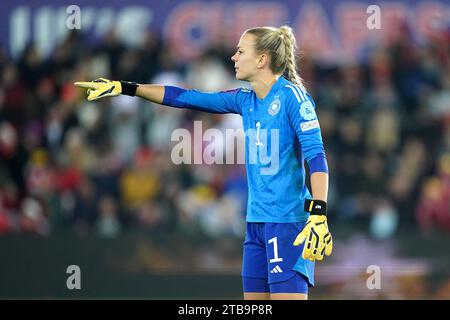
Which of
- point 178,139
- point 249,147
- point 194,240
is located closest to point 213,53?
point 178,139

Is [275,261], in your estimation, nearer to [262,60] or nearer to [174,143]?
[262,60]

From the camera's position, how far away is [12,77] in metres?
11.4

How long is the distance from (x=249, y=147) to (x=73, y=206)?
547 cm

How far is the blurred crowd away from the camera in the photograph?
34.8 feet

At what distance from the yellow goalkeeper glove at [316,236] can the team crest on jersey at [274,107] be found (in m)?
0.58

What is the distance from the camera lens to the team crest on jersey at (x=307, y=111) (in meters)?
5.18

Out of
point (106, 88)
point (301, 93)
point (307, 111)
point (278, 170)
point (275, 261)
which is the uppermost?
point (106, 88)

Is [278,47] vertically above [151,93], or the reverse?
[278,47]

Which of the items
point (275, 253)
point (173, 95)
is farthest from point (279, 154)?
point (173, 95)

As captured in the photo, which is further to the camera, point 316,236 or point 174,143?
point 174,143

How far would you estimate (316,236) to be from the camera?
16.3ft

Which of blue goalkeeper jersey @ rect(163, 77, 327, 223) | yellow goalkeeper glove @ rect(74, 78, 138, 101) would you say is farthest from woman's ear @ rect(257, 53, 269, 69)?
yellow goalkeeper glove @ rect(74, 78, 138, 101)

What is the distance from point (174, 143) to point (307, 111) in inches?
223
